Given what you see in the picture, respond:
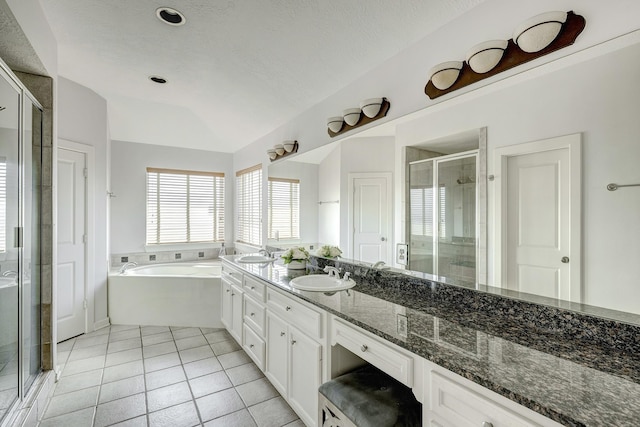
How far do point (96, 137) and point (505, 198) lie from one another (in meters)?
3.79

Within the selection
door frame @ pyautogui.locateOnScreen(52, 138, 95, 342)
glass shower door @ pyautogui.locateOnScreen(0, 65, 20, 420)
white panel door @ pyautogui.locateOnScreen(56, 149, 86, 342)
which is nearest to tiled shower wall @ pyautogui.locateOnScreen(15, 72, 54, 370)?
glass shower door @ pyautogui.locateOnScreen(0, 65, 20, 420)

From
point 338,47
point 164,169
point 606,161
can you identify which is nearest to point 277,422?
point 606,161

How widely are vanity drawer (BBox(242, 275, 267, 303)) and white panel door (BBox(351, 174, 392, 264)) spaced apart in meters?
0.72

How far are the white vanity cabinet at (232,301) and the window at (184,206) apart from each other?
154 centimetres

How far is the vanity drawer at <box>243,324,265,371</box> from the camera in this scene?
7.49ft

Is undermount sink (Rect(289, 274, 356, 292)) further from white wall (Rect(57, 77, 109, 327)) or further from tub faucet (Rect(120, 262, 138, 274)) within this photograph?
tub faucet (Rect(120, 262, 138, 274))

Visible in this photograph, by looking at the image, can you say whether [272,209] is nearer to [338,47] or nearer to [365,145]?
[365,145]

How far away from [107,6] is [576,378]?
9.10 ft

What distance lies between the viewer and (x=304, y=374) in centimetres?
174

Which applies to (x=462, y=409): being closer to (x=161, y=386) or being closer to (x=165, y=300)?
(x=161, y=386)

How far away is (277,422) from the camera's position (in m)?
1.87

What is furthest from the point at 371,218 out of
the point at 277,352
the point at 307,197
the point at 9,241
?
the point at 9,241

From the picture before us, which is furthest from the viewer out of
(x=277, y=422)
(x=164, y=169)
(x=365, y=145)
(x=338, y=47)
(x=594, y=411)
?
(x=164, y=169)

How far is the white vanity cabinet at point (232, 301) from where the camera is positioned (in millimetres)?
2760
